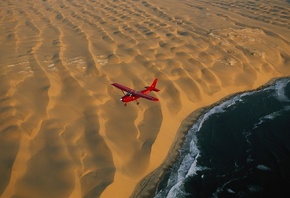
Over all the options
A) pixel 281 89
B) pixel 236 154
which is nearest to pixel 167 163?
pixel 236 154

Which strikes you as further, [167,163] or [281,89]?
[281,89]

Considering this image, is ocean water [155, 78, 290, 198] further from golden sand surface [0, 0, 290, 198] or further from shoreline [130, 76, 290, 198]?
golden sand surface [0, 0, 290, 198]

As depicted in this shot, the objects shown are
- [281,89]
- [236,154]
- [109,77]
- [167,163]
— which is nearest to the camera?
[167,163]

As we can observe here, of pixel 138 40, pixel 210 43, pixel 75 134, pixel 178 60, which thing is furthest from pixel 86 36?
pixel 75 134

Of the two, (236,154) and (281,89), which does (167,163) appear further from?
(281,89)

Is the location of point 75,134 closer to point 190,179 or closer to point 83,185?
point 83,185

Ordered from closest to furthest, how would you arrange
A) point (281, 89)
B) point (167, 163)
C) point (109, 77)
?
point (167, 163)
point (109, 77)
point (281, 89)

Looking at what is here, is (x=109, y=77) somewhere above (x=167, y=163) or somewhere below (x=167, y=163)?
below

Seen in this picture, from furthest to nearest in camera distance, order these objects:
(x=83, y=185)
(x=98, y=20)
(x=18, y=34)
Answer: (x=98, y=20)
(x=18, y=34)
(x=83, y=185)
